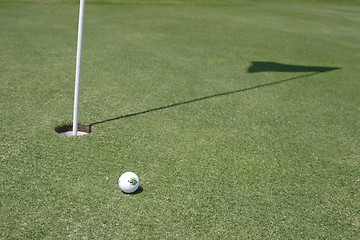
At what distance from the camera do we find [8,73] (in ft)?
24.7

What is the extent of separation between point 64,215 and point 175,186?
1124mm

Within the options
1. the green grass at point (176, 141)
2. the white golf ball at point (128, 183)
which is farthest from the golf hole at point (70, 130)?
the white golf ball at point (128, 183)

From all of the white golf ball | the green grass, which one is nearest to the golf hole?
the green grass

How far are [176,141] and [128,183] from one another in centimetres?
143

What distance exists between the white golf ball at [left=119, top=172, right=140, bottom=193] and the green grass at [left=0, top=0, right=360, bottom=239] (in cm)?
8

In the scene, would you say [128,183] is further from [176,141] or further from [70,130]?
[70,130]

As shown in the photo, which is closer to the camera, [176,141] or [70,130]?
[176,141]

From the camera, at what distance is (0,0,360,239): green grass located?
12.3 ft

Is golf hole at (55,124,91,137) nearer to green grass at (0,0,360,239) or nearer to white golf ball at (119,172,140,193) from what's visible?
green grass at (0,0,360,239)

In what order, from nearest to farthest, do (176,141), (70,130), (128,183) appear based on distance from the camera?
(128,183) < (176,141) < (70,130)

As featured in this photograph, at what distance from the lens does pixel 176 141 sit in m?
5.32

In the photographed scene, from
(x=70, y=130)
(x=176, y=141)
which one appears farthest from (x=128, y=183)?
(x=70, y=130)

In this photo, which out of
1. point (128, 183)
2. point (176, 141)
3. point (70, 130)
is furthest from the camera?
point (70, 130)

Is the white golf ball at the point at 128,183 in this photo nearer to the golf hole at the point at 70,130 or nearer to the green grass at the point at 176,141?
the green grass at the point at 176,141
